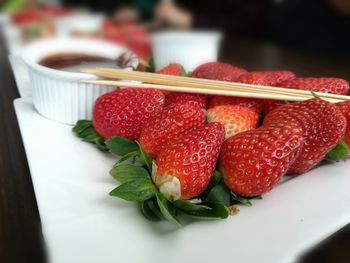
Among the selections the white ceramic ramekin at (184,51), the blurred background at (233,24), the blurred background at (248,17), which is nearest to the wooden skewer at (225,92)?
the white ceramic ramekin at (184,51)

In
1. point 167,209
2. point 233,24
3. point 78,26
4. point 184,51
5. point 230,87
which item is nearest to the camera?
point 167,209

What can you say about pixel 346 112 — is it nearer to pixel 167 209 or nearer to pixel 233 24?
pixel 167 209

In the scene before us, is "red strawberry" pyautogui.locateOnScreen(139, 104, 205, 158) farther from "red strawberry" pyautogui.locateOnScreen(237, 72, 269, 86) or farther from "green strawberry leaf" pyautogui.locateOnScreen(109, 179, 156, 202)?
"red strawberry" pyautogui.locateOnScreen(237, 72, 269, 86)

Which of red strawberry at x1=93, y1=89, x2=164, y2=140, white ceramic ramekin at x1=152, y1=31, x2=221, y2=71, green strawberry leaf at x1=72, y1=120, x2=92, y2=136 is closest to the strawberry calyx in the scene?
red strawberry at x1=93, y1=89, x2=164, y2=140

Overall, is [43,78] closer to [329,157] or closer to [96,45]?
[96,45]

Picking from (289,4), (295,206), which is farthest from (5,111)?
(289,4)

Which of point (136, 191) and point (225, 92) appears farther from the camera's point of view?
point (225, 92)

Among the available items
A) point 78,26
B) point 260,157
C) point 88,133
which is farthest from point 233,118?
point 78,26

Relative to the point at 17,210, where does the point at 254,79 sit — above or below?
above
